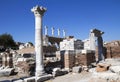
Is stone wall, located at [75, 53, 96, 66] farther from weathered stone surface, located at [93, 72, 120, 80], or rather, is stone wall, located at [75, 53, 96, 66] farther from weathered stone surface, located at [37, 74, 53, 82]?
weathered stone surface, located at [93, 72, 120, 80]

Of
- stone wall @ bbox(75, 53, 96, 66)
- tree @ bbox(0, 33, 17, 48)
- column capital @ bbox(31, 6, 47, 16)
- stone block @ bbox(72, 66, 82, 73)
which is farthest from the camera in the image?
tree @ bbox(0, 33, 17, 48)

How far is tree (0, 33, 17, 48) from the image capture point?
5859 cm

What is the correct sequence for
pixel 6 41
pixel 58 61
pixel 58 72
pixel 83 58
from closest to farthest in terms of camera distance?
pixel 58 72
pixel 83 58
pixel 58 61
pixel 6 41

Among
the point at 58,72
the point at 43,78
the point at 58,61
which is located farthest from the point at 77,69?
the point at 58,61

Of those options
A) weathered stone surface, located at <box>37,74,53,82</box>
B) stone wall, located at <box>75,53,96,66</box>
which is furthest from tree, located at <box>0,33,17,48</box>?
weathered stone surface, located at <box>37,74,53,82</box>

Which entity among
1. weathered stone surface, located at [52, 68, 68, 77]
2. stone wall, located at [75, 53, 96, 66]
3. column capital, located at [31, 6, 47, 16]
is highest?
column capital, located at [31, 6, 47, 16]

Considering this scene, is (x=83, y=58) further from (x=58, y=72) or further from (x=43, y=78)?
(x=43, y=78)

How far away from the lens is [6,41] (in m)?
58.9

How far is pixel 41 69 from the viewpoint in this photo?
14.8m

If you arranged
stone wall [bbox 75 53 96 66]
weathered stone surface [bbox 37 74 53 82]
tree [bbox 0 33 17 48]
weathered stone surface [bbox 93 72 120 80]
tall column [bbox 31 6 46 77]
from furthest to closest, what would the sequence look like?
tree [bbox 0 33 17 48] < stone wall [bbox 75 53 96 66] < tall column [bbox 31 6 46 77] < weathered stone surface [bbox 37 74 53 82] < weathered stone surface [bbox 93 72 120 80]

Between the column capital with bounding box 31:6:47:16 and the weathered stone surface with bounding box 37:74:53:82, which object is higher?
the column capital with bounding box 31:6:47:16

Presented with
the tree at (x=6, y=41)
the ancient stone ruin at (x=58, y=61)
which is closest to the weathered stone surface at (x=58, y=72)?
the ancient stone ruin at (x=58, y=61)

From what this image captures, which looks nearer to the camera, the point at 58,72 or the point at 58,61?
the point at 58,72

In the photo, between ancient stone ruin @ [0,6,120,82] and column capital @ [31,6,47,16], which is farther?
column capital @ [31,6,47,16]
